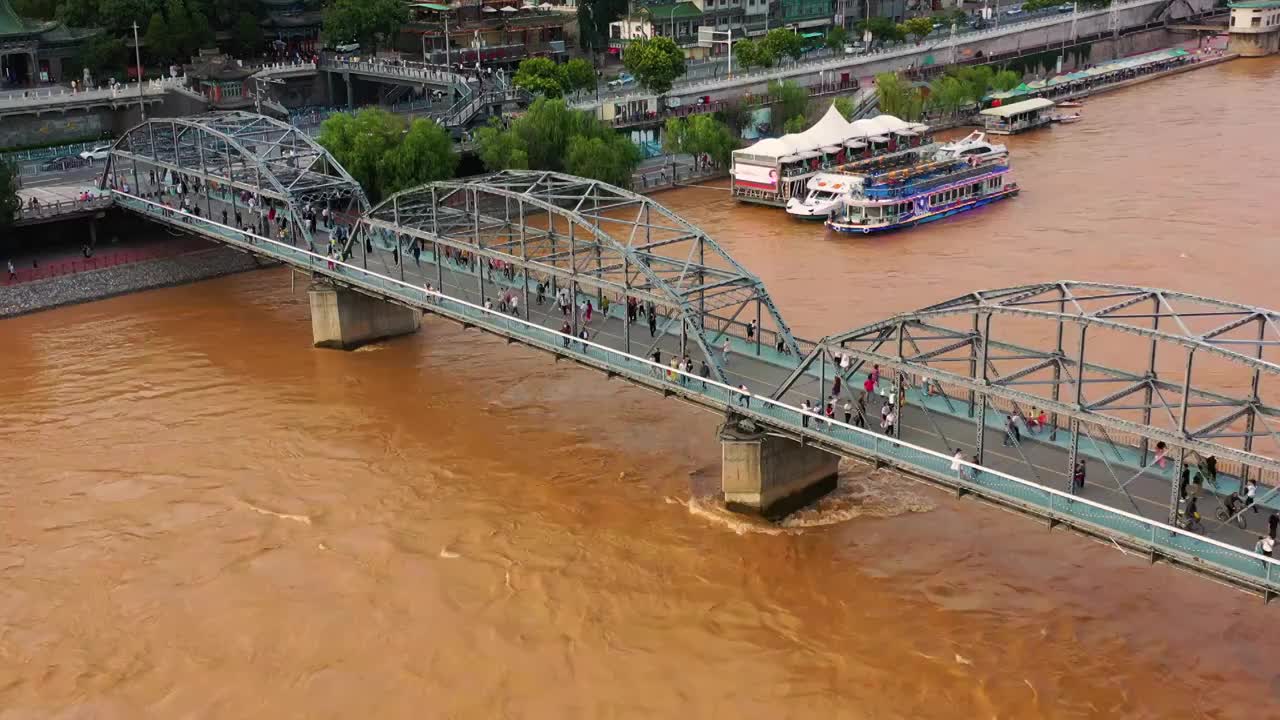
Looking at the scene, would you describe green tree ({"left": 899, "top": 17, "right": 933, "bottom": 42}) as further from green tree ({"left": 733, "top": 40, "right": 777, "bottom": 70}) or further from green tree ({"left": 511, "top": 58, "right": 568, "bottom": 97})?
green tree ({"left": 511, "top": 58, "right": 568, "bottom": 97})

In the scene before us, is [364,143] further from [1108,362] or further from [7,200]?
[1108,362]

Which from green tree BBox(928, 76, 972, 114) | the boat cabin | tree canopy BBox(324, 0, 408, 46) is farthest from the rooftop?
tree canopy BBox(324, 0, 408, 46)

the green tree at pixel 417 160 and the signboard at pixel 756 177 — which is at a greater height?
the green tree at pixel 417 160

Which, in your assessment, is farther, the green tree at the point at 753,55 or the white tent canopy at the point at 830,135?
the green tree at the point at 753,55

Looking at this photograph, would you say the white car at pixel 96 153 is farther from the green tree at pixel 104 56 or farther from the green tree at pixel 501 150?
the green tree at pixel 501 150

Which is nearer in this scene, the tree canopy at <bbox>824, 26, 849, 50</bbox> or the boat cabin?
the boat cabin

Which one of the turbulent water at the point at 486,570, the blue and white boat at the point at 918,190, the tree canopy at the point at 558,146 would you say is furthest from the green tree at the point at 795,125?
the turbulent water at the point at 486,570
